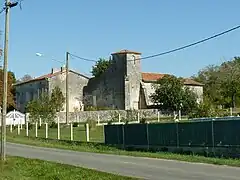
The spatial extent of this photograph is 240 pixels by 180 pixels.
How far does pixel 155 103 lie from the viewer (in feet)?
270

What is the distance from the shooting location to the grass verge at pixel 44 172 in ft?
52.8

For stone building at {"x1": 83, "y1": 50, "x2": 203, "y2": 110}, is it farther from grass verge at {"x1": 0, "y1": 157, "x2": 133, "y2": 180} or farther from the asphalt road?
grass verge at {"x1": 0, "y1": 157, "x2": 133, "y2": 180}

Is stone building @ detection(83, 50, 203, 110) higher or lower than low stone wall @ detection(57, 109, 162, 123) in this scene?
higher

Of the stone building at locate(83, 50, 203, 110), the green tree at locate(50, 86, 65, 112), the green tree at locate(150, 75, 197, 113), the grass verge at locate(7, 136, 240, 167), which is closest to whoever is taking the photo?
the grass verge at locate(7, 136, 240, 167)

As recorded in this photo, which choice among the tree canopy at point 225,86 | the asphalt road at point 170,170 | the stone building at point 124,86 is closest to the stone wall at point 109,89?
the stone building at point 124,86

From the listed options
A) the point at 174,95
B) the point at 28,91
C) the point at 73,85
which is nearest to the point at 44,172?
the point at 174,95

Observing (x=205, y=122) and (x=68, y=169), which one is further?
(x=205, y=122)

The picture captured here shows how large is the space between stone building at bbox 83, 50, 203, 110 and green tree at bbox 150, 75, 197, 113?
6.35 m

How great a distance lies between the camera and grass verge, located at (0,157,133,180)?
52.8ft

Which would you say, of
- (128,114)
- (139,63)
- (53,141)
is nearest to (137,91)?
(139,63)

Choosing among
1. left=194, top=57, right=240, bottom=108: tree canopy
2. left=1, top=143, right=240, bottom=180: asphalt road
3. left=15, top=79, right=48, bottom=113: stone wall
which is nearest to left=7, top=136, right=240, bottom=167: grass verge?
left=1, top=143, right=240, bottom=180: asphalt road

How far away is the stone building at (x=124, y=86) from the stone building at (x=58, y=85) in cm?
328

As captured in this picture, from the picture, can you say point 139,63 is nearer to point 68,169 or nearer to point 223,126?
point 223,126

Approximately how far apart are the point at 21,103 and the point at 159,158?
76.0 metres
